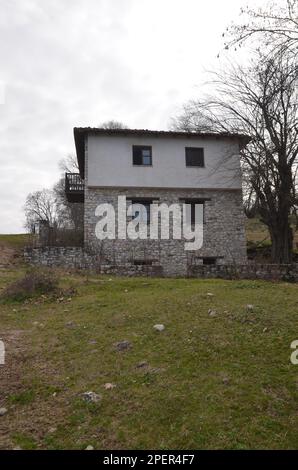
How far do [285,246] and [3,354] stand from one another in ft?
55.4

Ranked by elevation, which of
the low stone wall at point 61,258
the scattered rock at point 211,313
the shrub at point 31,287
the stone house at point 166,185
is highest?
the stone house at point 166,185

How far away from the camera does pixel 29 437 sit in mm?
4145

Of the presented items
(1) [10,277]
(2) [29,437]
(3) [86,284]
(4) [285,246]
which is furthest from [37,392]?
(4) [285,246]

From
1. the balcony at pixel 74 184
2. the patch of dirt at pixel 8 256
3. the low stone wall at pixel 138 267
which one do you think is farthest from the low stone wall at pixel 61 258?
the balcony at pixel 74 184

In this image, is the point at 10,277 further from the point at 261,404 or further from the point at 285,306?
the point at 261,404

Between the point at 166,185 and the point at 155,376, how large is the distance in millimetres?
16436

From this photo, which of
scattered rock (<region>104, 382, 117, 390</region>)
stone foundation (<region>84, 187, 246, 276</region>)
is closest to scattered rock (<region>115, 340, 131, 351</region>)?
scattered rock (<region>104, 382, 117, 390</region>)

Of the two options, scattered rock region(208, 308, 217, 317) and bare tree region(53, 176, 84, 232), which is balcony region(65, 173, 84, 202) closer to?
bare tree region(53, 176, 84, 232)

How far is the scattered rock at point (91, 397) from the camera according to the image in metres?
4.79

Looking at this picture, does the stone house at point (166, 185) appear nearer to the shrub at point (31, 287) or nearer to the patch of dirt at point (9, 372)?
the shrub at point (31, 287)

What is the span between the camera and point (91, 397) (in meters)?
4.85

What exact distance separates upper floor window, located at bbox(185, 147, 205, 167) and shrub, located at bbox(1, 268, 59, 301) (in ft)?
40.3

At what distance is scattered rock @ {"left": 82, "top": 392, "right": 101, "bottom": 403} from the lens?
4.79 meters

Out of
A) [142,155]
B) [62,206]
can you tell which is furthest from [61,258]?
[62,206]
